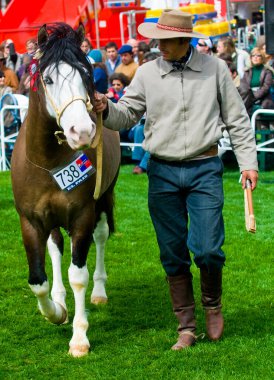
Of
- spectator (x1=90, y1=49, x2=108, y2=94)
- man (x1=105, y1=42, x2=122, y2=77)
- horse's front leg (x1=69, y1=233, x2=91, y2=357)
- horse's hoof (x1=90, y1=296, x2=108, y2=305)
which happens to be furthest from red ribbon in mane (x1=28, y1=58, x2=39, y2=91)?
man (x1=105, y1=42, x2=122, y2=77)

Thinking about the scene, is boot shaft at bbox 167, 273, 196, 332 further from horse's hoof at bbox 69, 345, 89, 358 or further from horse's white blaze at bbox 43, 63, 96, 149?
horse's white blaze at bbox 43, 63, 96, 149

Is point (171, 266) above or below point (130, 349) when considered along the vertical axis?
above

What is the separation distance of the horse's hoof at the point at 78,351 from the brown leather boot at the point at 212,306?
89 cm

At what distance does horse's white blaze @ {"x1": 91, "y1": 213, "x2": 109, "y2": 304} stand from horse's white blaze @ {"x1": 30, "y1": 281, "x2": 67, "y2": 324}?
0.99 metres

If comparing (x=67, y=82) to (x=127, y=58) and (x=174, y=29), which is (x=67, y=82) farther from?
(x=127, y=58)

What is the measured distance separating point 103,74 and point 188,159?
9530 millimetres

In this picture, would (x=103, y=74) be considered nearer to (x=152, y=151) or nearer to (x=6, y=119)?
(x=6, y=119)

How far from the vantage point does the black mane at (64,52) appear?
584cm

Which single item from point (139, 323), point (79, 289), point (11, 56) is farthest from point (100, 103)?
point (11, 56)

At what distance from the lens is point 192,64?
6082mm

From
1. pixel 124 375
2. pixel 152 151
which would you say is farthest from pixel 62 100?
pixel 124 375

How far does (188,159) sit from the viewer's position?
616 centimetres

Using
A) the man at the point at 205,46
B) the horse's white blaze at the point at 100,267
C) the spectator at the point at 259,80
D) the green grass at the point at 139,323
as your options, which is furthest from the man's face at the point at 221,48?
the horse's white blaze at the point at 100,267

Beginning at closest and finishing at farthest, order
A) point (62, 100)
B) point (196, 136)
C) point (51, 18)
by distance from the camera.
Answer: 1. point (62, 100)
2. point (196, 136)
3. point (51, 18)
